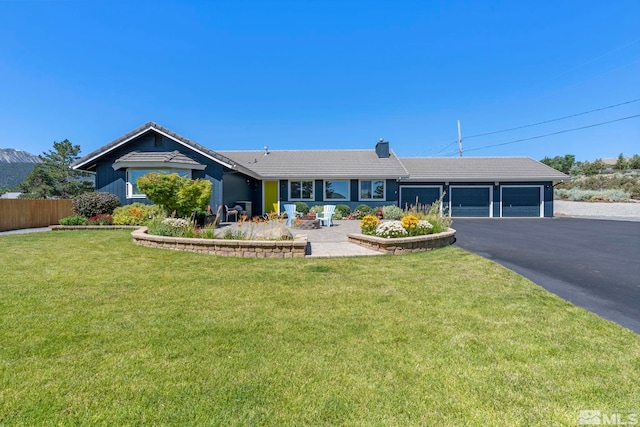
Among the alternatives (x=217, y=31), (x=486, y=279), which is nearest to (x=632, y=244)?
(x=486, y=279)

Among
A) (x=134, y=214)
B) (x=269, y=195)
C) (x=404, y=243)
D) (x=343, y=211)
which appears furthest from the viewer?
(x=269, y=195)

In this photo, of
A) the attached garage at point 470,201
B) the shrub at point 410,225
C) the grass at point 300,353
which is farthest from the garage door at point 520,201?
the grass at point 300,353

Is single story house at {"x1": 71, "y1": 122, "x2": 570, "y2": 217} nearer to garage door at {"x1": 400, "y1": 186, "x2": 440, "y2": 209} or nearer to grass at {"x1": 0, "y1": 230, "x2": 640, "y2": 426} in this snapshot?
garage door at {"x1": 400, "y1": 186, "x2": 440, "y2": 209}

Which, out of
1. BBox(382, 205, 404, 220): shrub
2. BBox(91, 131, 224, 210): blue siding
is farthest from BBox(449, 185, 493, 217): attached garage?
BBox(91, 131, 224, 210): blue siding

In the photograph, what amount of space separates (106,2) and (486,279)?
13.5m

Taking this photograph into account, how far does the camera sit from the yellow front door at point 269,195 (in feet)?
63.1

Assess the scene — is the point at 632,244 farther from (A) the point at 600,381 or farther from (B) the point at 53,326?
(B) the point at 53,326

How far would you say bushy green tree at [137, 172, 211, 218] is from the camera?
9.66 m

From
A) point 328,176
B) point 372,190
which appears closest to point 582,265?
point 372,190

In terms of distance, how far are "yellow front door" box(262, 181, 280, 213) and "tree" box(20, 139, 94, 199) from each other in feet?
87.3

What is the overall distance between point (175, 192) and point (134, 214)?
3.99 m

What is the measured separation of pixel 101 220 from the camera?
39.8 ft

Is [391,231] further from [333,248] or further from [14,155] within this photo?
[14,155]

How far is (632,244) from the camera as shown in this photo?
363 inches
